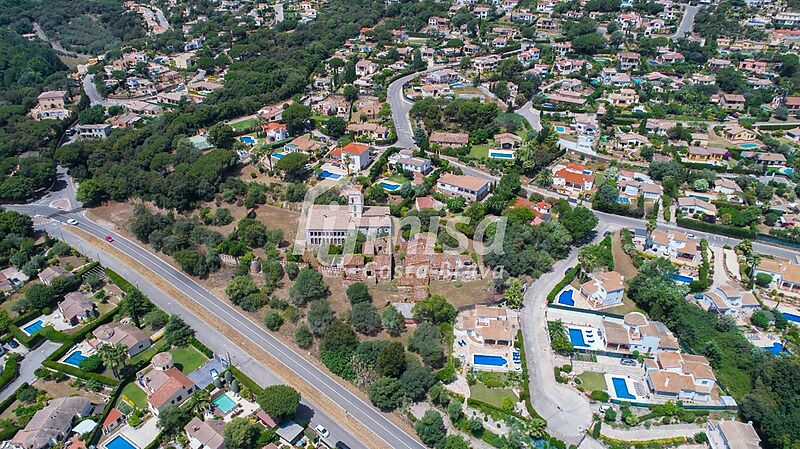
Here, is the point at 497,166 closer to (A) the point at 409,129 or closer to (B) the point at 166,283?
(A) the point at 409,129

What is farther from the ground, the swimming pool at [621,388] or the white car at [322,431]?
the swimming pool at [621,388]

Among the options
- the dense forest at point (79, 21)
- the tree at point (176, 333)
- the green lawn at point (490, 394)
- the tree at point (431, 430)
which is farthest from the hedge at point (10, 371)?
the dense forest at point (79, 21)

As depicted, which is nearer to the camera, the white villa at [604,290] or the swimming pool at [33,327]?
the swimming pool at [33,327]

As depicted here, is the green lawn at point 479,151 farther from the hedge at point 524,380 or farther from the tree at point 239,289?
the tree at point 239,289

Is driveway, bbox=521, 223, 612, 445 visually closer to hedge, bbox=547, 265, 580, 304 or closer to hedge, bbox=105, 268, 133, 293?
hedge, bbox=547, 265, 580, 304

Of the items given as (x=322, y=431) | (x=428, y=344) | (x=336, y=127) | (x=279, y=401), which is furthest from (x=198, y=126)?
(x=322, y=431)

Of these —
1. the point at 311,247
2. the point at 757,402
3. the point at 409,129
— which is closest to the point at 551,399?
the point at 757,402
